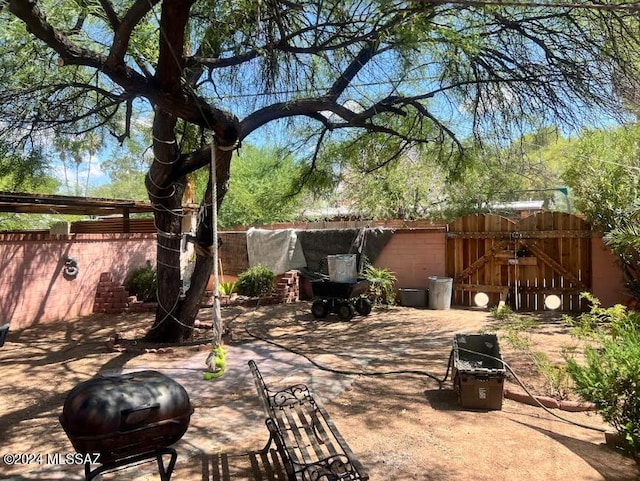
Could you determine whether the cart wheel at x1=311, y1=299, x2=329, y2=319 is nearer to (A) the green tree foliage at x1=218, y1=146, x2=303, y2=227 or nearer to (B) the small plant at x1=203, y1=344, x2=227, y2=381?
(B) the small plant at x1=203, y1=344, x2=227, y2=381

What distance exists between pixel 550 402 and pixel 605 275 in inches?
231

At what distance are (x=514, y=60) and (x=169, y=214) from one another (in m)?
5.29

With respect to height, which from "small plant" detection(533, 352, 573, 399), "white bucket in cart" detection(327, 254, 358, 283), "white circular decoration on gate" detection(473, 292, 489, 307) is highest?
"white bucket in cart" detection(327, 254, 358, 283)

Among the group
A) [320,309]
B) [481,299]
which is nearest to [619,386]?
[320,309]

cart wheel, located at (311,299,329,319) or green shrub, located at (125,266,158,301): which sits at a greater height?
green shrub, located at (125,266,158,301)

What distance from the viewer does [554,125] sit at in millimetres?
6777

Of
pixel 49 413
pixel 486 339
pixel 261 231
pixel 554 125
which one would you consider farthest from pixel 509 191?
pixel 49 413

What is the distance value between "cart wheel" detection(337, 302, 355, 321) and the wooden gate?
9.35 ft

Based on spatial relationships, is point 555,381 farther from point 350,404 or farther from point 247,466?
point 247,466

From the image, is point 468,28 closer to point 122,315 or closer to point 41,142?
point 41,142

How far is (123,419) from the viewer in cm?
217

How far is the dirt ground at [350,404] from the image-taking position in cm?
313

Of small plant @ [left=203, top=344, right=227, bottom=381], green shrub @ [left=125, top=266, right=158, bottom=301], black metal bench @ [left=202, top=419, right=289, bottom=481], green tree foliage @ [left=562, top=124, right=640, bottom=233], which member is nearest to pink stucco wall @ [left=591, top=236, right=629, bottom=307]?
green tree foliage @ [left=562, top=124, right=640, bottom=233]

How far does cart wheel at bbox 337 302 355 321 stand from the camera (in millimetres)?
8906
